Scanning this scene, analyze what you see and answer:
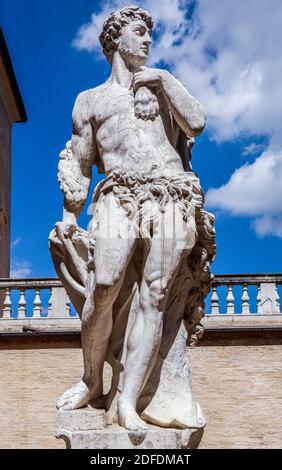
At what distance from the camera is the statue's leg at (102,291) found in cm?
553

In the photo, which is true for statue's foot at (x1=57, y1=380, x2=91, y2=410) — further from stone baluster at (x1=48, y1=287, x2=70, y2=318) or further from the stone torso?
stone baluster at (x1=48, y1=287, x2=70, y2=318)

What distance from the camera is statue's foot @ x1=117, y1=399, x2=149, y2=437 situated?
5265 mm

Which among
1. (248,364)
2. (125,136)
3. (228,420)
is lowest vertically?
(228,420)

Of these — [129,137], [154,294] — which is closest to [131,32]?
[129,137]

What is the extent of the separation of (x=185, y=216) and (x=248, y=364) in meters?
11.3

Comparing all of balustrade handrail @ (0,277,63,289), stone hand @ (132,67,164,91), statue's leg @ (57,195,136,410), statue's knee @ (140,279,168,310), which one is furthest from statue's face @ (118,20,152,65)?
balustrade handrail @ (0,277,63,289)

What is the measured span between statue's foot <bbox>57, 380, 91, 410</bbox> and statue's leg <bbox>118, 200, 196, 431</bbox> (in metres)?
0.33

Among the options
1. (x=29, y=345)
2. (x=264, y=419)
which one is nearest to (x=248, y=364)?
(x=264, y=419)

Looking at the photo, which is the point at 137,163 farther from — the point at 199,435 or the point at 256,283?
the point at 256,283

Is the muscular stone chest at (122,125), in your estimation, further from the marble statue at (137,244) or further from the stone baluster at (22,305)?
the stone baluster at (22,305)

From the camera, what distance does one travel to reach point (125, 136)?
596 centimetres

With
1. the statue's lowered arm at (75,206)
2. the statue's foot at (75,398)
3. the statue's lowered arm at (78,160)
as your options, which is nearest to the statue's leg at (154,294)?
the statue's foot at (75,398)

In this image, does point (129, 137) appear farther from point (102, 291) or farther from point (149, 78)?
point (102, 291)

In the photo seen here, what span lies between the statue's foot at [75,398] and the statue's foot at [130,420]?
335mm
